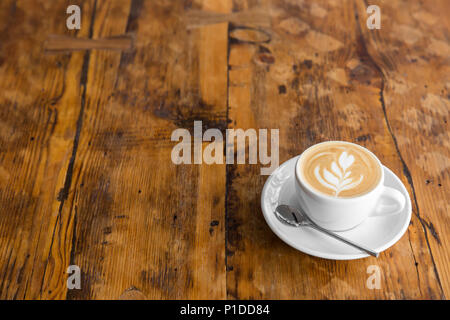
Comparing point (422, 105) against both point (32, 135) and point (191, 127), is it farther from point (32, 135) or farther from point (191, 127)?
point (32, 135)

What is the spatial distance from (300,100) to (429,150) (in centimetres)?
25

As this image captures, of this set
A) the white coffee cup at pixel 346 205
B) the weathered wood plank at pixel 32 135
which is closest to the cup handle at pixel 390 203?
the white coffee cup at pixel 346 205

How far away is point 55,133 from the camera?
85 cm

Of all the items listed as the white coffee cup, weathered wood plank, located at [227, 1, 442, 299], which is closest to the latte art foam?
the white coffee cup

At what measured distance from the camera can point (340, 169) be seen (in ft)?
2.08

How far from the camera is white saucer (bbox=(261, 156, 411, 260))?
0.62 meters

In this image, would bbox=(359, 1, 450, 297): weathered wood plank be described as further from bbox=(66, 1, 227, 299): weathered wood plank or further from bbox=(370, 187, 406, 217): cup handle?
bbox=(66, 1, 227, 299): weathered wood plank

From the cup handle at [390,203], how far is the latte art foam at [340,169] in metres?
0.03

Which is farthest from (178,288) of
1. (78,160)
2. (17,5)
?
(17,5)

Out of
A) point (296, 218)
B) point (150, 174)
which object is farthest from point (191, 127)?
point (296, 218)

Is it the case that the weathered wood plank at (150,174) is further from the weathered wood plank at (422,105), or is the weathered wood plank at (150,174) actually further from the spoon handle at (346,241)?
the weathered wood plank at (422,105)

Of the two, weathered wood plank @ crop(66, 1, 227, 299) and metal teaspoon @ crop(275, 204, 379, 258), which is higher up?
metal teaspoon @ crop(275, 204, 379, 258)

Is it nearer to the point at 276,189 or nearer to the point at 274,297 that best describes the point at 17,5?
the point at 276,189

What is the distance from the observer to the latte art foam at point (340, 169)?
24.1 inches
